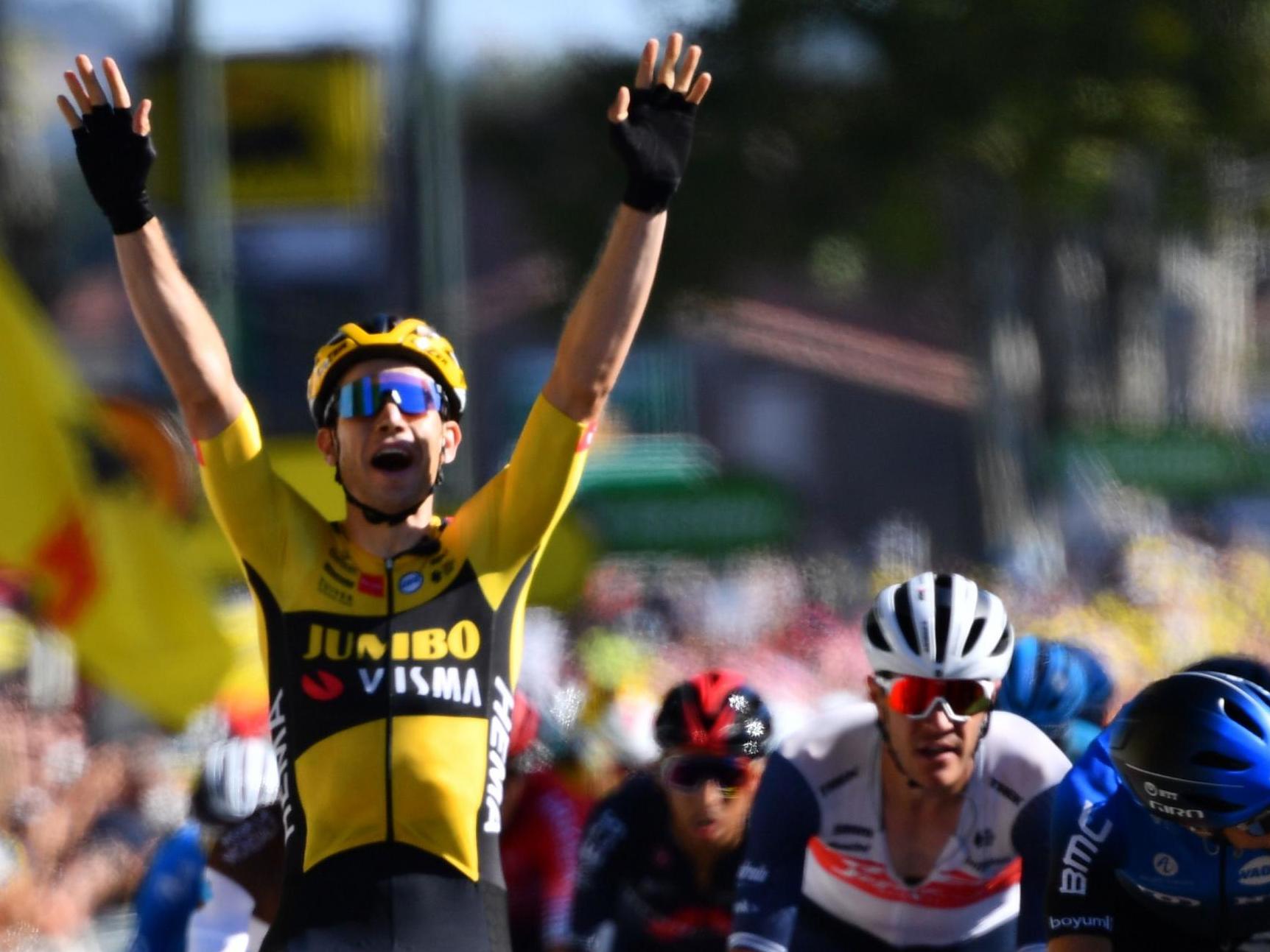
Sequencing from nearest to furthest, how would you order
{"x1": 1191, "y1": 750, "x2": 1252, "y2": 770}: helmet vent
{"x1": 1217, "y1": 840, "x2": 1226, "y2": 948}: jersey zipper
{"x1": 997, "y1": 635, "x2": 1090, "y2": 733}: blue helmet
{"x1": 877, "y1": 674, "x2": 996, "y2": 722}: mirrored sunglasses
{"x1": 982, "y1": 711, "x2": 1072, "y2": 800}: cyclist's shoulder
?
{"x1": 1191, "y1": 750, "x2": 1252, "y2": 770}: helmet vent → {"x1": 1217, "y1": 840, "x2": 1226, "y2": 948}: jersey zipper → {"x1": 877, "y1": 674, "x2": 996, "y2": 722}: mirrored sunglasses → {"x1": 982, "y1": 711, "x2": 1072, "y2": 800}: cyclist's shoulder → {"x1": 997, "y1": 635, "x2": 1090, "y2": 733}: blue helmet

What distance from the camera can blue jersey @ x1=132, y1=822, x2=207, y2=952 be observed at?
6.38m

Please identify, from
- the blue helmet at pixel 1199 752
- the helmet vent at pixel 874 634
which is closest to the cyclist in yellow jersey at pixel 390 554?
the helmet vent at pixel 874 634

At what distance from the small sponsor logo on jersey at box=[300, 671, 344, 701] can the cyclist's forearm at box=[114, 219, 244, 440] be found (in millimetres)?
481

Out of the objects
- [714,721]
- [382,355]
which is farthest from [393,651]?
[714,721]

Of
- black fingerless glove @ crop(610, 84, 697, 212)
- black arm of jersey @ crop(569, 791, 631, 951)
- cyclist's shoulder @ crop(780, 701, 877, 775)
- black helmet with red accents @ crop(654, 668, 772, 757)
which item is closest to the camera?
black fingerless glove @ crop(610, 84, 697, 212)

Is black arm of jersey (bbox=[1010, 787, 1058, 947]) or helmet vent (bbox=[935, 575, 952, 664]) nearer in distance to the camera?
black arm of jersey (bbox=[1010, 787, 1058, 947])

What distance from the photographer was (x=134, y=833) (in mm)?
9133

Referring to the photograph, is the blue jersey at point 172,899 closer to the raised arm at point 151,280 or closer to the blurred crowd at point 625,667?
the blurred crowd at point 625,667

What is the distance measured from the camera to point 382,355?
423cm

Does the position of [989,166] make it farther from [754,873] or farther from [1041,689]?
[754,873]

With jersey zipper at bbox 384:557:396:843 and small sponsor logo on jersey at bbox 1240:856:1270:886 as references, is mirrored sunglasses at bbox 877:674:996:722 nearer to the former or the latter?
Answer: small sponsor logo on jersey at bbox 1240:856:1270:886

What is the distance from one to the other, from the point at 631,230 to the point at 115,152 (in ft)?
3.14

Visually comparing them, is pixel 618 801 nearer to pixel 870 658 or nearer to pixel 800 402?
pixel 870 658

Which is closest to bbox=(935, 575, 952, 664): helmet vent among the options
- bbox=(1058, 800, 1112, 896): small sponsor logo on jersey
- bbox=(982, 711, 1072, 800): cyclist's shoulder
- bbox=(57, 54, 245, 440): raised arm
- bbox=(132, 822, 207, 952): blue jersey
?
bbox=(982, 711, 1072, 800): cyclist's shoulder
